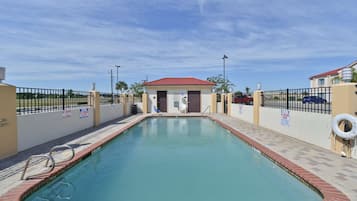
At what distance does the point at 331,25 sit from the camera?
50.4 feet

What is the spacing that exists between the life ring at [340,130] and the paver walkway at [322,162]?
553 mm

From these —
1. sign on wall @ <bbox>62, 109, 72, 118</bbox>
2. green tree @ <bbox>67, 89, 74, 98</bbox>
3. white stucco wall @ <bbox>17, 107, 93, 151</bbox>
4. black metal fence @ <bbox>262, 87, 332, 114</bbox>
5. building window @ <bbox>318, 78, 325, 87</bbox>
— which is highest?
building window @ <bbox>318, 78, 325, 87</bbox>

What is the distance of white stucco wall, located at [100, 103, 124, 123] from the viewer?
48.3ft

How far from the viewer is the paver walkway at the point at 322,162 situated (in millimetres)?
4227

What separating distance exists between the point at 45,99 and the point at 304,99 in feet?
29.9

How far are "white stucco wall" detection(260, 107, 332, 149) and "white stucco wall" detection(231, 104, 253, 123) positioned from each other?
3.04 m

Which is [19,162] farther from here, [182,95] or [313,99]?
[182,95]

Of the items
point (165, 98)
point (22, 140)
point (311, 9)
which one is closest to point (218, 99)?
point (165, 98)

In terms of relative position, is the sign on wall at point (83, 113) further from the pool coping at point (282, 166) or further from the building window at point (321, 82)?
the building window at point (321, 82)

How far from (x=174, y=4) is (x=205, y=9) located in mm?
2159

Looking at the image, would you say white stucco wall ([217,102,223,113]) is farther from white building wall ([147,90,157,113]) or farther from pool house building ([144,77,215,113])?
white building wall ([147,90,157,113])

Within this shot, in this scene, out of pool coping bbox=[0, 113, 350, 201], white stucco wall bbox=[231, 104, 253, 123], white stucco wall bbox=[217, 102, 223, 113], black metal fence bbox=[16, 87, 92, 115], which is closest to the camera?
pool coping bbox=[0, 113, 350, 201]

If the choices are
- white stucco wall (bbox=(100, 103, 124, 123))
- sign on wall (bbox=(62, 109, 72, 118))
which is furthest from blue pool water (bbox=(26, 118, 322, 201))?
white stucco wall (bbox=(100, 103, 124, 123))

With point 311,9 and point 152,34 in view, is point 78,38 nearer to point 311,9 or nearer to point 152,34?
point 152,34
